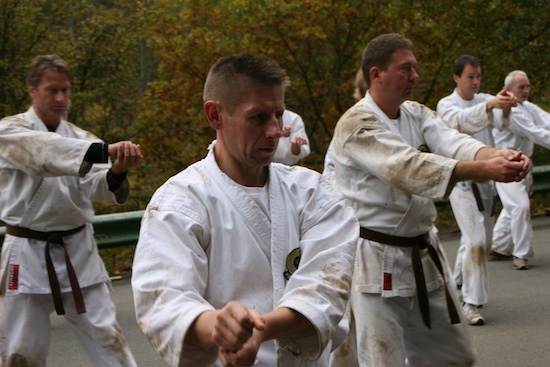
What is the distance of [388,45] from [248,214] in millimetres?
2446

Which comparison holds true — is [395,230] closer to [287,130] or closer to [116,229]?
[287,130]

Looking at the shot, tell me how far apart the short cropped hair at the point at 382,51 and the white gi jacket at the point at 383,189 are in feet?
0.76

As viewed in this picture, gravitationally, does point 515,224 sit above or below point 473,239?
below

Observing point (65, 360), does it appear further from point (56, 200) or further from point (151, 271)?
point (151, 271)

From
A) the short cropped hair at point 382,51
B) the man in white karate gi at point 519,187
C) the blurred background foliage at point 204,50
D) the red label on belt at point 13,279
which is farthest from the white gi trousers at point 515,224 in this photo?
the red label on belt at point 13,279

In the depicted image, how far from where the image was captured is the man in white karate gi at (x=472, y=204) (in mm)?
7637

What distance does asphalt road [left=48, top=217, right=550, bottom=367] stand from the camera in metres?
7.00

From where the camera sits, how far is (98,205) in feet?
50.1

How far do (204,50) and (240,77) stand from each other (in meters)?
12.2

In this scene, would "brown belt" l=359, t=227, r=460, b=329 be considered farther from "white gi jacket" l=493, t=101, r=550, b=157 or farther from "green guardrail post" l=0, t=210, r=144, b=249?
"green guardrail post" l=0, t=210, r=144, b=249

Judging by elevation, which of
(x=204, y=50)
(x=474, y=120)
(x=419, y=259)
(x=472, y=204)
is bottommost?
(x=472, y=204)

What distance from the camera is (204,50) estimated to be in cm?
1533

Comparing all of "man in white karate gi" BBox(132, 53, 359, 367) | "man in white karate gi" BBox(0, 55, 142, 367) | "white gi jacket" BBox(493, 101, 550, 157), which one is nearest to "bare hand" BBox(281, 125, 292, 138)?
"white gi jacket" BBox(493, 101, 550, 157)

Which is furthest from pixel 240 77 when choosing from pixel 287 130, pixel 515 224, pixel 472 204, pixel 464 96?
pixel 515 224
